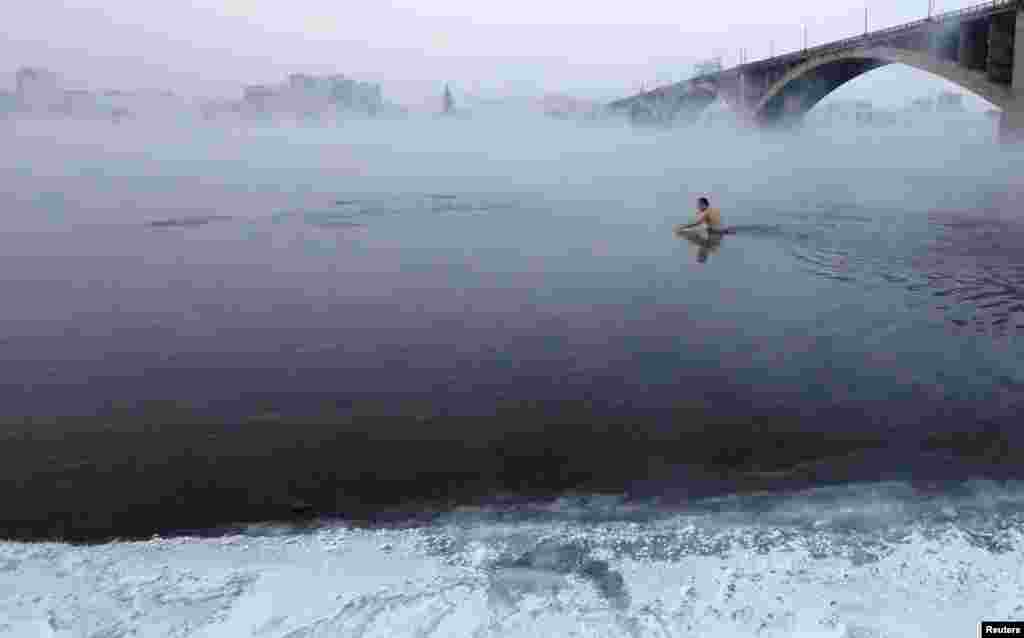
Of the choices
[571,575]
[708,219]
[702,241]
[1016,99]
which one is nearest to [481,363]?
[571,575]

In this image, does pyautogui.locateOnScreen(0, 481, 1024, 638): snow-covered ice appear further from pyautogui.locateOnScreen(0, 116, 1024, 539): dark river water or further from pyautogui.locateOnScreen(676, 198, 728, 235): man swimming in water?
pyautogui.locateOnScreen(676, 198, 728, 235): man swimming in water

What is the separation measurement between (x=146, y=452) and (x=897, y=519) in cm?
806

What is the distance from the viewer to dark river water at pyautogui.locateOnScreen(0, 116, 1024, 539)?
8.27 meters

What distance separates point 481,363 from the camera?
11.9 meters

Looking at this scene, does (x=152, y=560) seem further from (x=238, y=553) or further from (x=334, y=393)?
(x=334, y=393)

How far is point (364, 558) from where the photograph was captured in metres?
6.51

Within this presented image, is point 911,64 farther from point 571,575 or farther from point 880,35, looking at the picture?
point 571,575

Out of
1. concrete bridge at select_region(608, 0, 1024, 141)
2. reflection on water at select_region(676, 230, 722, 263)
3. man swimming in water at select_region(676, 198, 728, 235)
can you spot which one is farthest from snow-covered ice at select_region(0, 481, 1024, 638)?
concrete bridge at select_region(608, 0, 1024, 141)

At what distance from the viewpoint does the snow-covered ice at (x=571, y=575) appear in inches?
217

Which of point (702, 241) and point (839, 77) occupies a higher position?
point (839, 77)

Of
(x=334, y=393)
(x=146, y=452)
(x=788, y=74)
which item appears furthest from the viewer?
(x=788, y=74)

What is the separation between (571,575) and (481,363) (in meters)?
6.03

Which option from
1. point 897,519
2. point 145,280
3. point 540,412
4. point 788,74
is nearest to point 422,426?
point 540,412

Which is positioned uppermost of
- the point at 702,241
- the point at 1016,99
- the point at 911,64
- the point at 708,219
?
the point at 911,64
